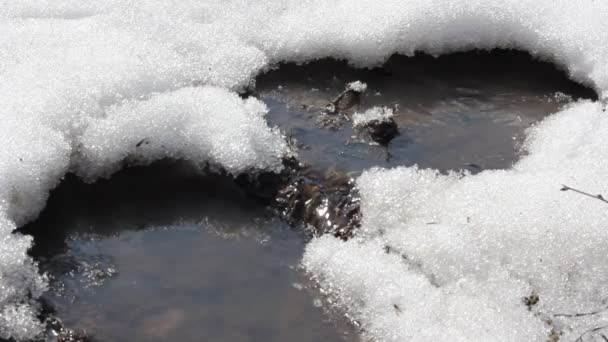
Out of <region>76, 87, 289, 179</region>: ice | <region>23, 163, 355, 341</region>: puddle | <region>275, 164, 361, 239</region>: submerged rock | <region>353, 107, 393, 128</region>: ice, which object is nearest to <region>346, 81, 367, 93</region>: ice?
<region>353, 107, 393, 128</region>: ice

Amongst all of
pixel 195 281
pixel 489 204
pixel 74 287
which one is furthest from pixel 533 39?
pixel 74 287

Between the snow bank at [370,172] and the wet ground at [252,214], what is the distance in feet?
0.43

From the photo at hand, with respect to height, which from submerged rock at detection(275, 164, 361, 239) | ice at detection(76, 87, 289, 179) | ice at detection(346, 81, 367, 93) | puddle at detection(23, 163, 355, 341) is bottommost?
puddle at detection(23, 163, 355, 341)

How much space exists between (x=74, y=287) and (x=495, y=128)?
2836 mm

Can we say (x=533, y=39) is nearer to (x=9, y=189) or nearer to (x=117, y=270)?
(x=117, y=270)

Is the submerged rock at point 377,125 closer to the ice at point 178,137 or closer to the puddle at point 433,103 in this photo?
the puddle at point 433,103

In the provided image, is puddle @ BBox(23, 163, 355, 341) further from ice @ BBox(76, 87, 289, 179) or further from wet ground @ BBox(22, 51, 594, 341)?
ice @ BBox(76, 87, 289, 179)

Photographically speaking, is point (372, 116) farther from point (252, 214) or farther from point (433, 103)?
point (252, 214)

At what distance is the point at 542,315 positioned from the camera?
11.1 feet

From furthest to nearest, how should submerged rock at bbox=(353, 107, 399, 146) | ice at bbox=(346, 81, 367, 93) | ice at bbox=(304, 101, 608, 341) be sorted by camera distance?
ice at bbox=(346, 81, 367, 93) < submerged rock at bbox=(353, 107, 399, 146) < ice at bbox=(304, 101, 608, 341)

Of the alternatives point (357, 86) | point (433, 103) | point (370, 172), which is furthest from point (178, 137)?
point (433, 103)

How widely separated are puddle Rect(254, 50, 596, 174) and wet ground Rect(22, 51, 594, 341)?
1 cm

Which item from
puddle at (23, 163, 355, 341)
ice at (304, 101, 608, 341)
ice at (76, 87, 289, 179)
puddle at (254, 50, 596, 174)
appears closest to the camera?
ice at (304, 101, 608, 341)

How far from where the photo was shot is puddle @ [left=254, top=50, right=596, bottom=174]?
448 cm
